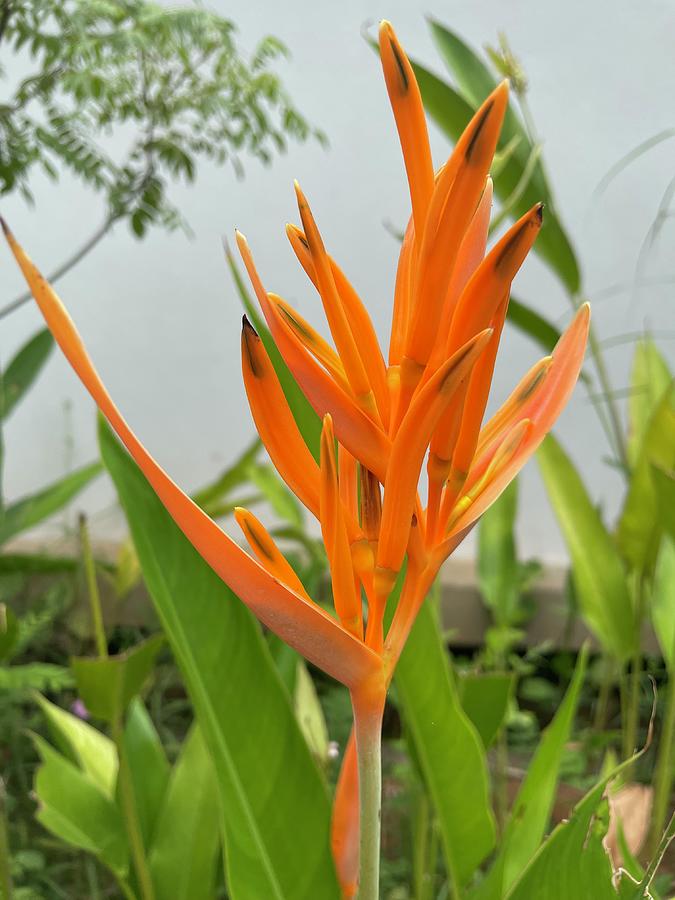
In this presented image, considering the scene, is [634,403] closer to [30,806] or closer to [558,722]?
[558,722]

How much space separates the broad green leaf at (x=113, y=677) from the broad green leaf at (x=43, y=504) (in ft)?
2.08

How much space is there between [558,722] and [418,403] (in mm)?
259

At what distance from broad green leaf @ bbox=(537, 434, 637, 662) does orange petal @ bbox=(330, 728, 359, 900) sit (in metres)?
0.40

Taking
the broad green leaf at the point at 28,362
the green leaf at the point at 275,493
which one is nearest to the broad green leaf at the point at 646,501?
the green leaf at the point at 275,493

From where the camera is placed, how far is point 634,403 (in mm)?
808

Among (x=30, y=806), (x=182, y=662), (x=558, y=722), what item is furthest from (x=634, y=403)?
(x=30, y=806)

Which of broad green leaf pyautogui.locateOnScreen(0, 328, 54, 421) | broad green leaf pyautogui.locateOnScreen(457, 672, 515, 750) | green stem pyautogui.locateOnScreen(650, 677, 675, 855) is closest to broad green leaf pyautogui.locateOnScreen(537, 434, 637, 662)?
green stem pyautogui.locateOnScreen(650, 677, 675, 855)

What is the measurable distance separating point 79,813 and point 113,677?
0.12m

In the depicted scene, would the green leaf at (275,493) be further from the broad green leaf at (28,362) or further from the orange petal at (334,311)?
the orange petal at (334,311)

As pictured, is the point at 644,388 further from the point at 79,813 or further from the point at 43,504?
the point at 43,504

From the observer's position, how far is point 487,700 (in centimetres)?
44

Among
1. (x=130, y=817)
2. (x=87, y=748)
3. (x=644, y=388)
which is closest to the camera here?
(x=130, y=817)

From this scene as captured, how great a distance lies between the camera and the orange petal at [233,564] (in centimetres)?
20

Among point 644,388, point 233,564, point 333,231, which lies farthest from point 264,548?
point 333,231
